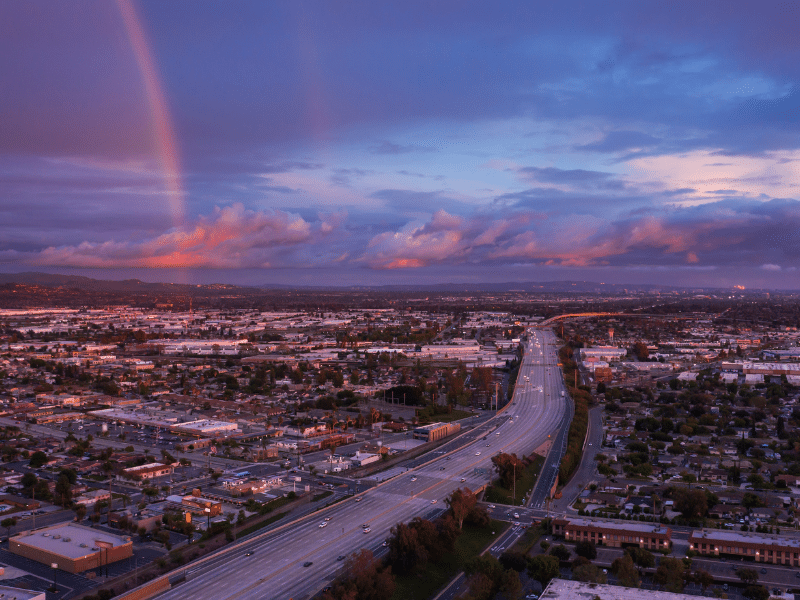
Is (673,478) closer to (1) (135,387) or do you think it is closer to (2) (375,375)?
(2) (375,375)

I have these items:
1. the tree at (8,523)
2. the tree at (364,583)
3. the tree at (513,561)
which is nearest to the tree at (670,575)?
the tree at (513,561)

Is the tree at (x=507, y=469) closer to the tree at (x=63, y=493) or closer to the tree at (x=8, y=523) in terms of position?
the tree at (x=63, y=493)

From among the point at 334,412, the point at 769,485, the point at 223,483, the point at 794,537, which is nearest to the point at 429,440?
the point at 334,412

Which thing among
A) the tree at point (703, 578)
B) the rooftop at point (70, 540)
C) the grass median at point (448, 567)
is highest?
the rooftop at point (70, 540)

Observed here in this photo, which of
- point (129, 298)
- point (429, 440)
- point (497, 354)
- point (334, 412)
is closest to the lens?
point (429, 440)

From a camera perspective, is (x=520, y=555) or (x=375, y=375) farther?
(x=375, y=375)

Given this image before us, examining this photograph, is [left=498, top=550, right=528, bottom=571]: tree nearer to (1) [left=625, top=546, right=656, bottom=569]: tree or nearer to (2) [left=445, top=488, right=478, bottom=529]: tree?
(2) [left=445, top=488, right=478, bottom=529]: tree

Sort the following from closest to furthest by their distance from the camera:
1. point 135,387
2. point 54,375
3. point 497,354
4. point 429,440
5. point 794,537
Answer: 1. point 794,537
2. point 429,440
3. point 135,387
4. point 54,375
5. point 497,354
